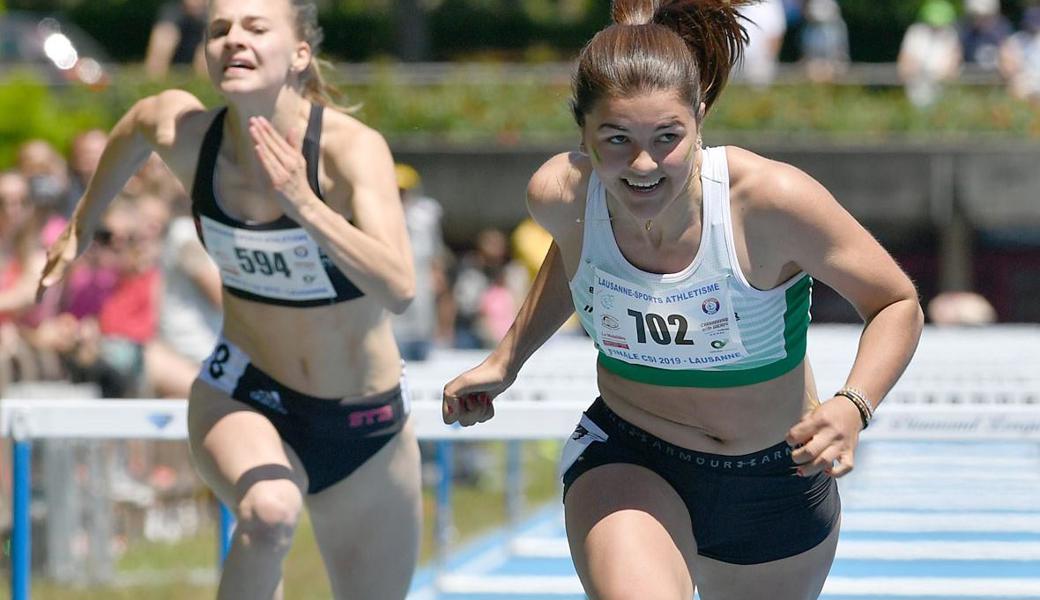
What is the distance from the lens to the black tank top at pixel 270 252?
4574 millimetres

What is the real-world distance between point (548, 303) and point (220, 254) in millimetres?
1054

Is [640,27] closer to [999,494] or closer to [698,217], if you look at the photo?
[698,217]

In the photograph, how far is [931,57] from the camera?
58.6 feet

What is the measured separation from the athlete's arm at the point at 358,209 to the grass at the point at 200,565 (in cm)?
350

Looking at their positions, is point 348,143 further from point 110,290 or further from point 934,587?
point 110,290

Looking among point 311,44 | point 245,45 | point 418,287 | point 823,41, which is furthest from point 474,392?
point 823,41

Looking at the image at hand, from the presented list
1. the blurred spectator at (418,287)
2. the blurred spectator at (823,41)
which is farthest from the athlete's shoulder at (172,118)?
the blurred spectator at (823,41)

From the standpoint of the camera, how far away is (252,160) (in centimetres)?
468

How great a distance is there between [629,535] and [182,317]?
203 inches

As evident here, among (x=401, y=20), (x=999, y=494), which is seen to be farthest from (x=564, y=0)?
(x=999, y=494)

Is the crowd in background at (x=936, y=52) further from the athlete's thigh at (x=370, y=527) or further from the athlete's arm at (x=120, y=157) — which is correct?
the athlete's thigh at (x=370, y=527)

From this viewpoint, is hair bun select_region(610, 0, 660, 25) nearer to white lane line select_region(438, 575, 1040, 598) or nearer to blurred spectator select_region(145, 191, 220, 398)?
Answer: white lane line select_region(438, 575, 1040, 598)

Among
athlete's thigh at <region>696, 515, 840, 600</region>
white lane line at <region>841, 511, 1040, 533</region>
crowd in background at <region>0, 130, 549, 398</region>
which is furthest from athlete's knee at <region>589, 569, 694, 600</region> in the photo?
crowd in background at <region>0, 130, 549, 398</region>

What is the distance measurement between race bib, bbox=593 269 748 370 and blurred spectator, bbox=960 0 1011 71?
14913mm
